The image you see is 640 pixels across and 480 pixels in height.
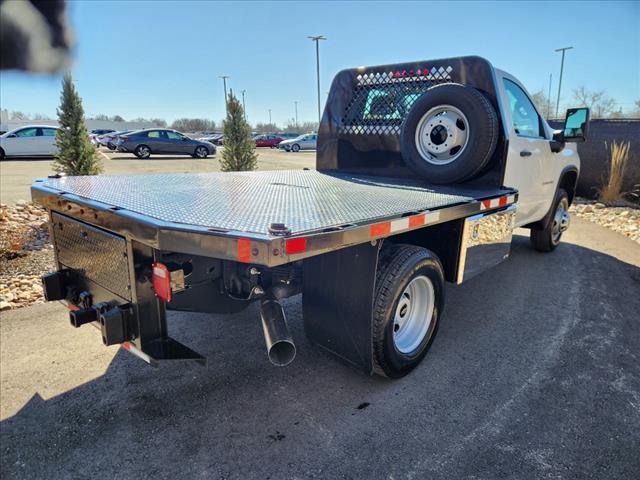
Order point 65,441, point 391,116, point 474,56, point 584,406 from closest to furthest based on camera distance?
point 65,441 → point 584,406 → point 474,56 → point 391,116

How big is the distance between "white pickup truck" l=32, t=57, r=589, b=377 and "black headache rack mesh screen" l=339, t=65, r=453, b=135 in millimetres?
15

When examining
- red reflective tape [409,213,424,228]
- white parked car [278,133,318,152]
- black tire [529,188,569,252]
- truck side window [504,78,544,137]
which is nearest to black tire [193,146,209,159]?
white parked car [278,133,318,152]

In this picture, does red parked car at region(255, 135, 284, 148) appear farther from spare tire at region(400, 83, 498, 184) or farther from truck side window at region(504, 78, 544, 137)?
spare tire at region(400, 83, 498, 184)

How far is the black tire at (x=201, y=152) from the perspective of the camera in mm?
24031

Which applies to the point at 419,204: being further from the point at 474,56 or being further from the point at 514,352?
the point at 474,56

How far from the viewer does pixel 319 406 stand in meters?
2.81

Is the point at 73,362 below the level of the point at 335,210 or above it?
below

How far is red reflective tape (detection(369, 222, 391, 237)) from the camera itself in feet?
7.48

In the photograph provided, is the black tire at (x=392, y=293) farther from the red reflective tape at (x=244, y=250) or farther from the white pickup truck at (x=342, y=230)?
the red reflective tape at (x=244, y=250)

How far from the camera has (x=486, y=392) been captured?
9.83 feet

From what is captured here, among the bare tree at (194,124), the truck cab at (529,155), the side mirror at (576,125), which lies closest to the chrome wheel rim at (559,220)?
the truck cab at (529,155)

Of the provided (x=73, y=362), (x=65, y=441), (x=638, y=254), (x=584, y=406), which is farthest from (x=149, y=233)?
(x=638, y=254)

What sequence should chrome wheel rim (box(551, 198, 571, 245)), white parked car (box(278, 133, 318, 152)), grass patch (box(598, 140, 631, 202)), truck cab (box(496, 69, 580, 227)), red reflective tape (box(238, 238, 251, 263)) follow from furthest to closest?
1. white parked car (box(278, 133, 318, 152))
2. grass patch (box(598, 140, 631, 202))
3. chrome wheel rim (box(551, 198, 571, 245))
4. truck cab (box(496, 69, 580, 227))
5. red reflective tape (box(238, 238, 251, 263))

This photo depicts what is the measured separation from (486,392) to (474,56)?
123 inches
